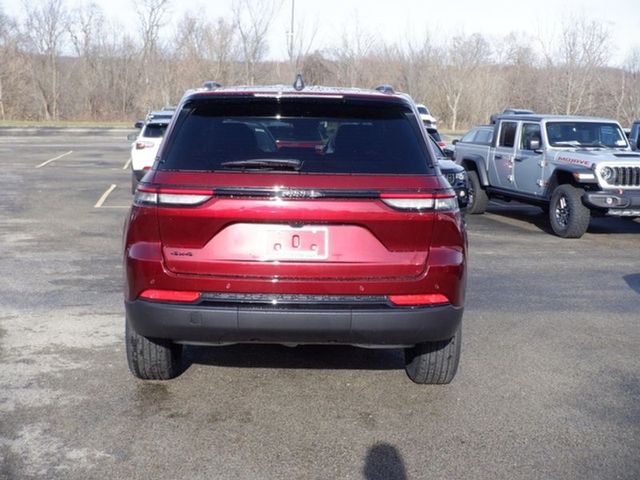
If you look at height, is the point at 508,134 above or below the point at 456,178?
above

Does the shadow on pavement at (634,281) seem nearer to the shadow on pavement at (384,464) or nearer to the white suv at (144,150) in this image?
the shadow on pavement at (384,464)

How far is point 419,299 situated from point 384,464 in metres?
0.85

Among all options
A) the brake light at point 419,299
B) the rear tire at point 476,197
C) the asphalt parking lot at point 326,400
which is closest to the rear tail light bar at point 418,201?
the brake light at point 419,299

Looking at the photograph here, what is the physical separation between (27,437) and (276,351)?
200 cm

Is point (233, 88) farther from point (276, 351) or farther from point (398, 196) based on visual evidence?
point (276, 351)

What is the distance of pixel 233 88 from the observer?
185 inches

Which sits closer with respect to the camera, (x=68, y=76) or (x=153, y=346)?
(x=153, y=346)

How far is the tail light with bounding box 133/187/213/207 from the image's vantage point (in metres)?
4.06

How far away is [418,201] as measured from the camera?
4129 mm

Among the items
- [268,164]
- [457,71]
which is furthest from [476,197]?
[457,71]

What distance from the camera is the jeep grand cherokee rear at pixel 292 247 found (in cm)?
407

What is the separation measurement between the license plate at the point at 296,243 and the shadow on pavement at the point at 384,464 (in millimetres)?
1016

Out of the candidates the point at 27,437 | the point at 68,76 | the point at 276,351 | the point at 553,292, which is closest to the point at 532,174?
the point at 553,292

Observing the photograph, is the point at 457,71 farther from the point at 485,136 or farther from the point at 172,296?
the point at 172,296
